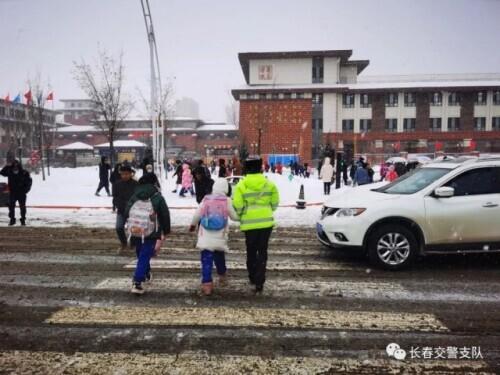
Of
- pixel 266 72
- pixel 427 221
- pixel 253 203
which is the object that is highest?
pixel 266 72

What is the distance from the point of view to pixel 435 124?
186 ft

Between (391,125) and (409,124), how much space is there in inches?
95.1

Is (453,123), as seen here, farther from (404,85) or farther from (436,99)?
(404,85)

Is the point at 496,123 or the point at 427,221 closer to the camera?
the point at 427,221

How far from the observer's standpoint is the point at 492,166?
7.17 metres

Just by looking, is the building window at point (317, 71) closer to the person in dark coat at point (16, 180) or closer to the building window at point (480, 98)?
the building window at point (480, 98)

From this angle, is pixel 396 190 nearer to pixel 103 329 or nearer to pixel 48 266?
pixel 103 329

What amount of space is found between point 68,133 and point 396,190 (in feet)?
270

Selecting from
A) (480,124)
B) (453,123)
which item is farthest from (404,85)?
(480,124)

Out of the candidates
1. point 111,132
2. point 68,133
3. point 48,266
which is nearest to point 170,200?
point 111,132

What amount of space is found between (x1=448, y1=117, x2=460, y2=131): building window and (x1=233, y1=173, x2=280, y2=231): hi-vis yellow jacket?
57.9m

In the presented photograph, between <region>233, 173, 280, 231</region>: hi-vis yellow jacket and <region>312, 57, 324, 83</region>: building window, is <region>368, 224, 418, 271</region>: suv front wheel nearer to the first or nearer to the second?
<region>233, 173, 280, 231</region>: hi-vis yellow jacket

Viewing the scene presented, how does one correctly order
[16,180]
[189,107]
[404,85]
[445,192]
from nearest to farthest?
[445,192]
[16,180]
[404,85]
[189,107]

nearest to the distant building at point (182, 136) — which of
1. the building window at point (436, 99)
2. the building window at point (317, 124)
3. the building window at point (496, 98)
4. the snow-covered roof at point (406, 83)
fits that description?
the building window at point (317, 124)
